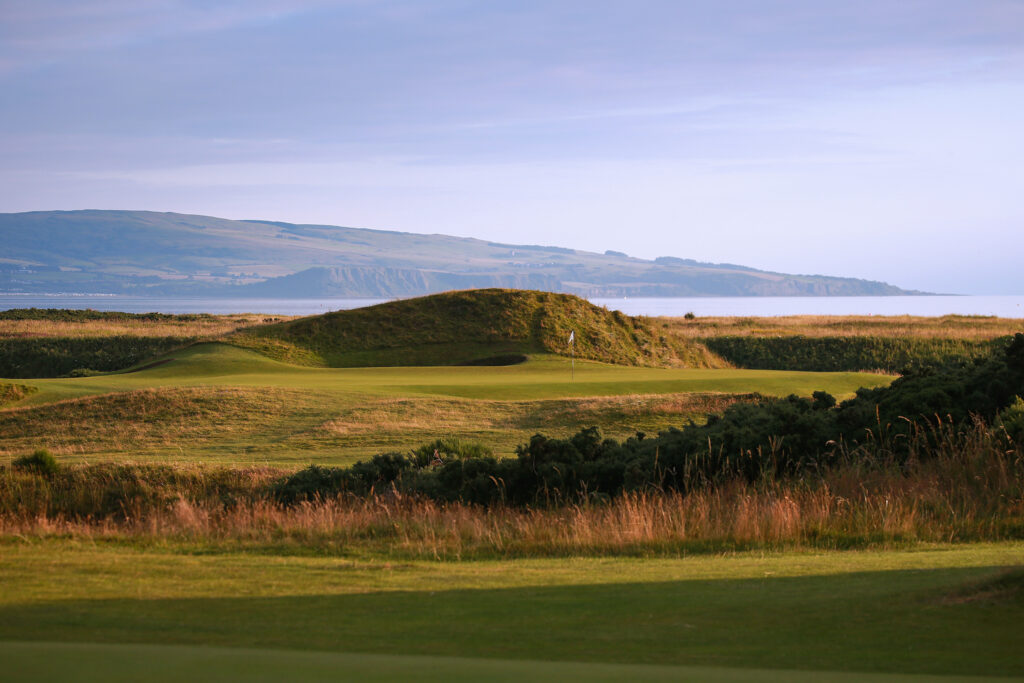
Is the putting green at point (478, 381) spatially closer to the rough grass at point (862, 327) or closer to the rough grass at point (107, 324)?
the rough grass at point (107, 324)

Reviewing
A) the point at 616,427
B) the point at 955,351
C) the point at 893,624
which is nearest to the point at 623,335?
the point at 955,351

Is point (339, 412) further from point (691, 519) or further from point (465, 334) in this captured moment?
point (465, 334)

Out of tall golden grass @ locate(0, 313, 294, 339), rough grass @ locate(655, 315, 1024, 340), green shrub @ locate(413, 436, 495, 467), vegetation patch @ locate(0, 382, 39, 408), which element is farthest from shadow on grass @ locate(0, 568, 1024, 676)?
rough grass @ locate(655, 315, 1024, 340)

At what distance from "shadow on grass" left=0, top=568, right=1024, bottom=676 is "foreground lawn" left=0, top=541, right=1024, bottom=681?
15 millimetres

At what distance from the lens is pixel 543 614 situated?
545 centimetres

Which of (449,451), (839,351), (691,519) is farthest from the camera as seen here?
(839,351)

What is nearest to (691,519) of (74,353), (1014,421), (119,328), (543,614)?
(543,614)

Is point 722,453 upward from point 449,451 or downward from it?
upward

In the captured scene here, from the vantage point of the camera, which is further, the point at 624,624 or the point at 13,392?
the point at 13,392

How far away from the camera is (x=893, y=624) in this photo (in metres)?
4.96

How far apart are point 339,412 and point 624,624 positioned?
17.1 m

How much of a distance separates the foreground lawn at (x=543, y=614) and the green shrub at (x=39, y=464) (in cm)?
788

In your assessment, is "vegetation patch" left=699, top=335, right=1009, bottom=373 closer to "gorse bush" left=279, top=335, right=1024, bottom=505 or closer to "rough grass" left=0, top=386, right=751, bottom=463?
"rough grass" left=0, top=386, right=751, bottom=463

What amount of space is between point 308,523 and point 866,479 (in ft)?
21.9
